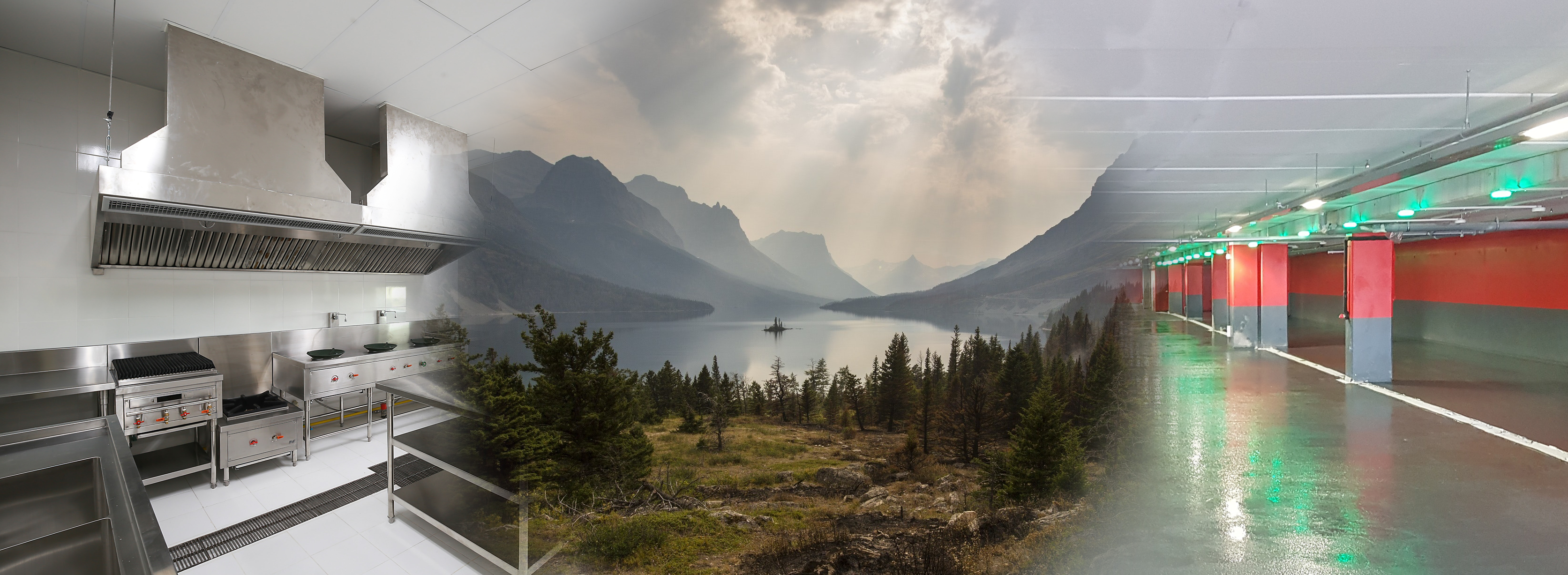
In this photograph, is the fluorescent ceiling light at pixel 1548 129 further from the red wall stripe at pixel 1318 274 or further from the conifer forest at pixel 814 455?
the red wall stripe at pixel 1318 274

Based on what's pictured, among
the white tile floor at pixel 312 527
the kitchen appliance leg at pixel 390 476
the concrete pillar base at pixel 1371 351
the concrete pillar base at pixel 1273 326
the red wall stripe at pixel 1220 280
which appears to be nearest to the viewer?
the white tile floor at pixel 312 527

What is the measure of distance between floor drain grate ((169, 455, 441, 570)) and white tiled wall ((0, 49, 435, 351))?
2097 millimetres

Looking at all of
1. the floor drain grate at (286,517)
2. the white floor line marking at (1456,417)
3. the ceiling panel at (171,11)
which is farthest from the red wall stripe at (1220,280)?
the ceiling panel at (171,11)

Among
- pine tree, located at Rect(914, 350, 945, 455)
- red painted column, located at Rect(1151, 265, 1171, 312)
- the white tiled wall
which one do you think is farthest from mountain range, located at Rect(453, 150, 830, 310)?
red painted column, located at Rect(1151, 265, 1171, 312)

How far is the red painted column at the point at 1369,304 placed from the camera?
678 centimetres

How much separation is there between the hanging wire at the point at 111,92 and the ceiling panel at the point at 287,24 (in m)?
0.42

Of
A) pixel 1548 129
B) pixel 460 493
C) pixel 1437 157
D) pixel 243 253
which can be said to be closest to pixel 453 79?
pixel 243 253

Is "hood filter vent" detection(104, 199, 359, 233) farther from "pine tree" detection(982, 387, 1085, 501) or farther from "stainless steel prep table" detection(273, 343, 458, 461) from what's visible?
"pine tree" detection(982, 387, 1085, 501)

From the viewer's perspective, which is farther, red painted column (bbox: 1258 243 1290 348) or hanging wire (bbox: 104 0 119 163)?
red painted column (bbox: 1258 243 1290 348)

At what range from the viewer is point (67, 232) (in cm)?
375

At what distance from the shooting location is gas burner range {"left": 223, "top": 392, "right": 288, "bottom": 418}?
13.6 feet

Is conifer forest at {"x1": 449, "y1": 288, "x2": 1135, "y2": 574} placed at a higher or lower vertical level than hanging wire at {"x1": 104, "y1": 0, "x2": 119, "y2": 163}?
lower

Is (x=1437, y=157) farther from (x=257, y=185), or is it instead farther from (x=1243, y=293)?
(x=257, y=185)

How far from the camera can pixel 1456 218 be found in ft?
24.1
